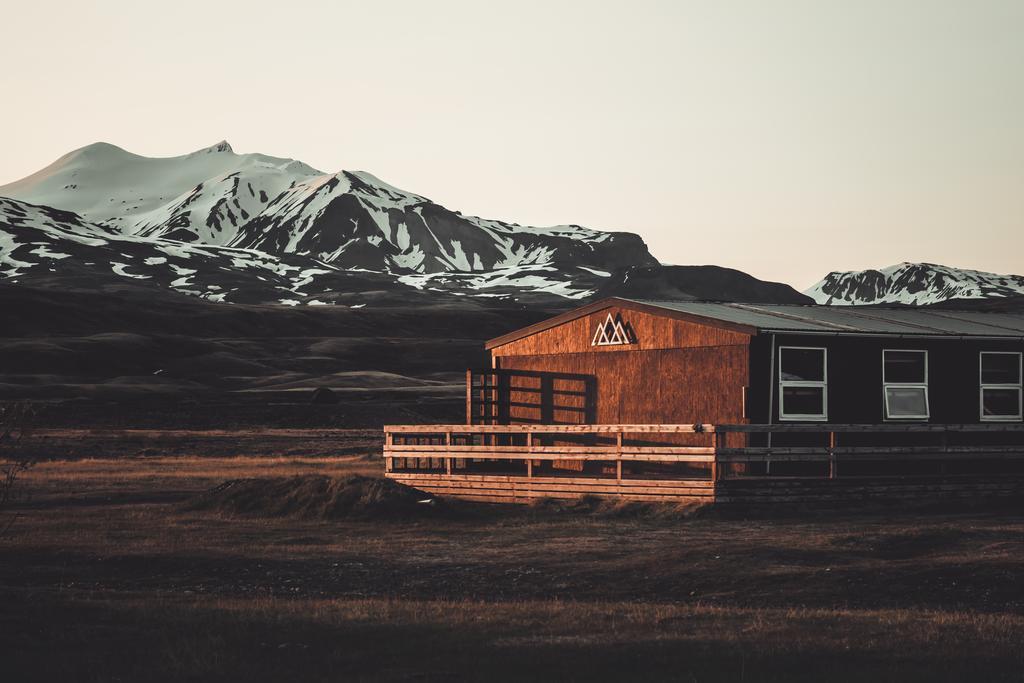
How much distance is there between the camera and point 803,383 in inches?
1157

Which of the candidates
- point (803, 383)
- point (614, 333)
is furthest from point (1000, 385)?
point (614, 333)

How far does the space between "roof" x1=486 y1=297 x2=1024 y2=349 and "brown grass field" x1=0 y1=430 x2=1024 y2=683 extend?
536 cm

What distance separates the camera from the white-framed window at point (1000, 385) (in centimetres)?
3169

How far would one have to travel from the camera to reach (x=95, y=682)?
11180mm

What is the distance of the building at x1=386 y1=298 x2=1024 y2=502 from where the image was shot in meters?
27.5

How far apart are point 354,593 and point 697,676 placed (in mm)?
7361

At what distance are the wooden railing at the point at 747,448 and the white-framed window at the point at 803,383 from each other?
0.50 m

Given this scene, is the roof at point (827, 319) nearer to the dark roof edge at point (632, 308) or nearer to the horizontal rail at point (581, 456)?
the dark roof edge at point (632, 308)

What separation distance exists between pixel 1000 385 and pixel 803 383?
612cm

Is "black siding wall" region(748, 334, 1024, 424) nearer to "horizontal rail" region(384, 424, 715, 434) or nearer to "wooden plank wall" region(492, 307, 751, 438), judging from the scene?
"wooden plank wall" region(492, 307, 751, 438)

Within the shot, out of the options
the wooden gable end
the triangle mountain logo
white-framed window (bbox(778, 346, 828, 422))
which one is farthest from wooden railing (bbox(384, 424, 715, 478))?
the triangle mountain logo

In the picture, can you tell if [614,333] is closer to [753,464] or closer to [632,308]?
[632,308]

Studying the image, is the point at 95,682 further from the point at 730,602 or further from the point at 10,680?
the point at 730,602

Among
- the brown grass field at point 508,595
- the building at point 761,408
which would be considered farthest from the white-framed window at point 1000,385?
the brown grass field at point 508,595
